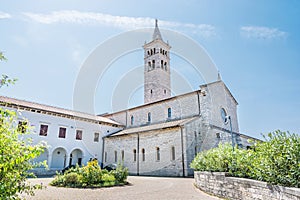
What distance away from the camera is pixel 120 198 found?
7949mm

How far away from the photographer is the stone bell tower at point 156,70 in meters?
36.0

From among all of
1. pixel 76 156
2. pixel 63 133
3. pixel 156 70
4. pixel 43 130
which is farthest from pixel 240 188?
pixel 156 70

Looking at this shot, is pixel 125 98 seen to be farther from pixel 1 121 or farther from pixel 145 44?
pixel 1 121

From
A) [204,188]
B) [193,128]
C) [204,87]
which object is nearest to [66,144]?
[193,128]

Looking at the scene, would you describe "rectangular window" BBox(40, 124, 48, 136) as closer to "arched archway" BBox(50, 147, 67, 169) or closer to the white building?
the white building

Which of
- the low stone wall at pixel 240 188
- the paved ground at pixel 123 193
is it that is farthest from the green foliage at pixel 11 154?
the paved ground at pixel 123 193

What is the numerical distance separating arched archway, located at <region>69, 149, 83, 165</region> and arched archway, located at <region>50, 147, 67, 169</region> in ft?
4.08

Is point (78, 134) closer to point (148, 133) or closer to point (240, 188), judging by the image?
point (148, 133)

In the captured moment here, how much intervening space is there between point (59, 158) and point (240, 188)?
78.1 ft

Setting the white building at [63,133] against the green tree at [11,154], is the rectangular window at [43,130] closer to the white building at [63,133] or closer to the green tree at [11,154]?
the white building at [63,133]

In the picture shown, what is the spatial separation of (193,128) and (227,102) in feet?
28.9

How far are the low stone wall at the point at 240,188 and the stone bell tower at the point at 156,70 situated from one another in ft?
87.4

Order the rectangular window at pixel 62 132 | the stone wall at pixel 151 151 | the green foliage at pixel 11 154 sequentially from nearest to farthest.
Result: the green foliage at pixel 11 154
the stone wall at pixel 151 151
the rectangular window at pixel 62 132

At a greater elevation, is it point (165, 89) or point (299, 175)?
point (165, 89)
